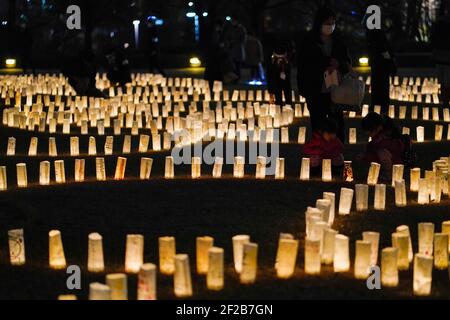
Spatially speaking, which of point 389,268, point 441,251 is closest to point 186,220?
point 441,251

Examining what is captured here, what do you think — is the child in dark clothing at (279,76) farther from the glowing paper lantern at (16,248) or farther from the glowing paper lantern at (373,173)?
the glowing paper lantern at (16,248)

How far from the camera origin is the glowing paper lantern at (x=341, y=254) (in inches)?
331

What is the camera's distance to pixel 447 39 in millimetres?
25172

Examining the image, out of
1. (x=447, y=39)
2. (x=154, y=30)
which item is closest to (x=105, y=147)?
(x=447, y=39)

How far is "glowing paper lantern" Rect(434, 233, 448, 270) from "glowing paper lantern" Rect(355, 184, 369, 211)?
232cm

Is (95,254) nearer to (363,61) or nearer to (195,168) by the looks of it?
(195,168)

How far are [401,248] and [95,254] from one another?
83.4 inches

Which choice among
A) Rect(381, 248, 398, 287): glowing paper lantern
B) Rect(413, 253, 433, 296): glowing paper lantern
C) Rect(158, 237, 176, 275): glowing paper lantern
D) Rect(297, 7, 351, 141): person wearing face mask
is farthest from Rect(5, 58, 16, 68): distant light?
Rect(413, 253, 433, 296): glowing paper lantern

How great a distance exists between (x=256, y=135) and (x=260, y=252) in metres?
8.02

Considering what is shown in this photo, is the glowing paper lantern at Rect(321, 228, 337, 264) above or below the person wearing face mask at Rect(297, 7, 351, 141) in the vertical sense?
below

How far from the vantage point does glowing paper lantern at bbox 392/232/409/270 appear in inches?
336

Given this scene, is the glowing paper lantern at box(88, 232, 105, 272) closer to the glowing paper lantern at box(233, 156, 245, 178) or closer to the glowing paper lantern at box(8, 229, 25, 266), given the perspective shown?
the glowing paper lantern at box(8, 229, 25, 266)

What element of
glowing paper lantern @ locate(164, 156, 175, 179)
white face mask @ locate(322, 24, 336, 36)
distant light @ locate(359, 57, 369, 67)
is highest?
white face mask @ locate(322, 24, 336, 36)
